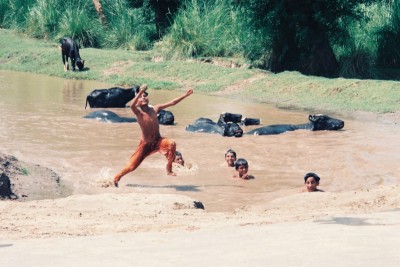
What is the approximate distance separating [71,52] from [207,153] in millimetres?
13144

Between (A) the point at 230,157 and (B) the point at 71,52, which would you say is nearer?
(A) the point at 230,157

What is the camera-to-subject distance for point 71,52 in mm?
25625

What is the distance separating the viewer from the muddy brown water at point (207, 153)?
1112cm

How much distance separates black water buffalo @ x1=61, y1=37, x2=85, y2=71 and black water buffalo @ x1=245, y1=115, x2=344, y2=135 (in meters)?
11.4

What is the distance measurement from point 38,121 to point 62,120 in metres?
0.50

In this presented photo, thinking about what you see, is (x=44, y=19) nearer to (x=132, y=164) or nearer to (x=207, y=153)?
(x=207, y=153)

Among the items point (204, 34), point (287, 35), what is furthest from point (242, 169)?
point (204, 34)

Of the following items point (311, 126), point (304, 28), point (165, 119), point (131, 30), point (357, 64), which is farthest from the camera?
point (131, 30)

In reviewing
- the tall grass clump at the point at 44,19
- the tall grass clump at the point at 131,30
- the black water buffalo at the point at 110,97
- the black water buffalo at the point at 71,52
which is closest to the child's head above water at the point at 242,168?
the black water buffalo at the point at 110,97

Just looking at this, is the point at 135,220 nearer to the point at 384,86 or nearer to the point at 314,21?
the point at 384,86

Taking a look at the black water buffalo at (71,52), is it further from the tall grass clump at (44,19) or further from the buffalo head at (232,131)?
the buffalo head at (232,131)

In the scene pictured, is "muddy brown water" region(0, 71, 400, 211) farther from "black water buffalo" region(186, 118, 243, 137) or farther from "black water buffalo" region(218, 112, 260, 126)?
"black water buffalo" region(218, 112, 260, 126)

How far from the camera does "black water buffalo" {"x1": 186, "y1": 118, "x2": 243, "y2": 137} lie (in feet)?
48.5

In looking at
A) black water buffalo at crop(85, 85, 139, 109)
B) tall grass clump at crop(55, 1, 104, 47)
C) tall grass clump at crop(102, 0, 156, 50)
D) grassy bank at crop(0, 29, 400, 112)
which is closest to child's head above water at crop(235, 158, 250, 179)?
grassy bank at crop(0, 29, 400, 112)
